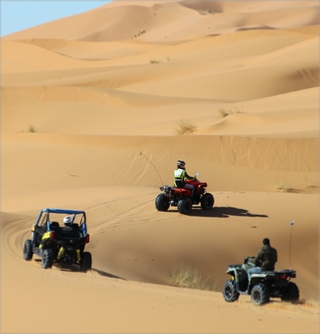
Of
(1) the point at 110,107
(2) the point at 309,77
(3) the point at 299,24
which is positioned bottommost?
(1) the point at 110,107

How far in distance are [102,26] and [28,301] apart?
4241 inches

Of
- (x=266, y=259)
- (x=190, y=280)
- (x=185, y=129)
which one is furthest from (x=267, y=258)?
(x=185, y=129)

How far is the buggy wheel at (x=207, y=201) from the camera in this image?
19.3 m

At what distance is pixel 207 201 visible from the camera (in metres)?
19.4

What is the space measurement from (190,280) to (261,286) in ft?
12.3

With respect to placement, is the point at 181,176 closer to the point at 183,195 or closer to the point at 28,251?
the point at 183,195

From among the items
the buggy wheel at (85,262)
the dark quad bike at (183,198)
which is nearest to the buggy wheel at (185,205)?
the dark quad bike at (183,198)

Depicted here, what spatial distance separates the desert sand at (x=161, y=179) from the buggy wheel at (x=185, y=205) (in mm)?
197

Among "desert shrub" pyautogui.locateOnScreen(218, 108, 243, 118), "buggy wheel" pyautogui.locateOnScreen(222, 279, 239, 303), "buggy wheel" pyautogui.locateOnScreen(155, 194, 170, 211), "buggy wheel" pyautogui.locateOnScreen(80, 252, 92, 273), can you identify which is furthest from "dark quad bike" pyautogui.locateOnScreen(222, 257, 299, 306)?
"desert shrub" pyautogui.locateOnScreen(218, 108, 243, 118)

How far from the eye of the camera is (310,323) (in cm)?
1022

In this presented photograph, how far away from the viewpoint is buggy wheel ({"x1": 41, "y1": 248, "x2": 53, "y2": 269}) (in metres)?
13.5

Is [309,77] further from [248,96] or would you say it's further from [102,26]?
[102,26]

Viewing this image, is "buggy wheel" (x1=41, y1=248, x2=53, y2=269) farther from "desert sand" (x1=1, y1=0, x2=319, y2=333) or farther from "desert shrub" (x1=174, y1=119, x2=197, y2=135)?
"desert shrub" (x1=174, y1=119, x2=197, y2=135)

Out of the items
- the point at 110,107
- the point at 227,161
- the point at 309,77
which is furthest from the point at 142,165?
the point at 309,77
